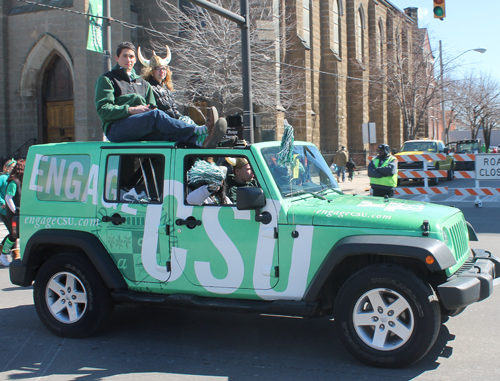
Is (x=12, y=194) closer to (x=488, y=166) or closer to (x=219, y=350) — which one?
(x=219, y=350)

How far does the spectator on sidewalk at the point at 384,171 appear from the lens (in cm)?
1064

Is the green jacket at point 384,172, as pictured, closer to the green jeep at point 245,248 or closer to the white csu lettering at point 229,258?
the green jeep at point 245,248

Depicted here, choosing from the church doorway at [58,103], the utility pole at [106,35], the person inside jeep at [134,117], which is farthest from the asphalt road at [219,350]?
the church doorway at [58,103]

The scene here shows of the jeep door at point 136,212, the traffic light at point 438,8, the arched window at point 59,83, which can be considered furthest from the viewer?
the arched window at point 59,83

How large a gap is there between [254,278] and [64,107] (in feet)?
79.9

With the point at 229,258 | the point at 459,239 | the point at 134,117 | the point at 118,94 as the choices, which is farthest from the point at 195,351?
the point at 118,94

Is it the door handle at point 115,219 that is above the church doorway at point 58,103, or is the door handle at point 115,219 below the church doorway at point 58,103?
below

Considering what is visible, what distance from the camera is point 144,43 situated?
27.0 meters

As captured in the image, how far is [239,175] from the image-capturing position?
507cm

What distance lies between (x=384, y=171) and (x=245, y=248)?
22.0 feet

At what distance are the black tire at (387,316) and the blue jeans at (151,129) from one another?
2012 millimetres

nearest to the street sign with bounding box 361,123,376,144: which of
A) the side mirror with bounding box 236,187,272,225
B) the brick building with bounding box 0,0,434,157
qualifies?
the brick building with bounding box 0,0,434,157

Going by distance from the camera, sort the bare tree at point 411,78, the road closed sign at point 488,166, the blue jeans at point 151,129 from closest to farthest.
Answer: the blue jeans at point 151,129
the road closed sign at point 488,166
the bare tree at point 411,78

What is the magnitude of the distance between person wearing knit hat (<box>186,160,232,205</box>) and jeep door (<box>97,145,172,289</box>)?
28cm
